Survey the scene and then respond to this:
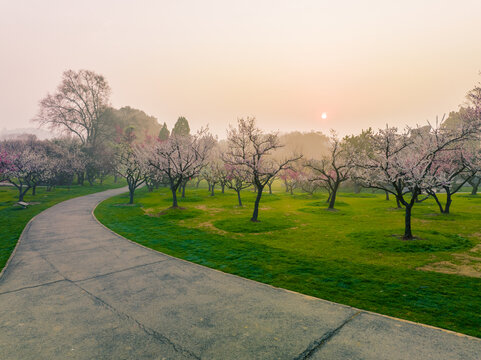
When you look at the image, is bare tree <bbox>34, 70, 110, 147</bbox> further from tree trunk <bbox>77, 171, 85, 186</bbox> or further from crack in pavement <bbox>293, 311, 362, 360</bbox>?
crack in pavement <bbox>293, 311, 362, 360</bbox>

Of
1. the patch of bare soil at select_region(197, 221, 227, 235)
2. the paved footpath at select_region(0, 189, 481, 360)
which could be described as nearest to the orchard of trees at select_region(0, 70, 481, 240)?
the patch of bare soil at select_region(197, 221, 227, 235)

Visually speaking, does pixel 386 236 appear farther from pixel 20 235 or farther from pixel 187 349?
pixel 20 235

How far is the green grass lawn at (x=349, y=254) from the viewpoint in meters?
7.26

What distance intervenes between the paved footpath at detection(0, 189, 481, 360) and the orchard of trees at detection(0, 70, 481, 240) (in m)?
8.37

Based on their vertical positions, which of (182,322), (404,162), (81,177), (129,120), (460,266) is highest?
(129,120)

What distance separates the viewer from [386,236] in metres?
15.1

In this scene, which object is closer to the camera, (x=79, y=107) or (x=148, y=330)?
(x=148, y=330)

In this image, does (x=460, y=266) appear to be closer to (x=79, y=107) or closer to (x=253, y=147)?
(x=253, y=147)

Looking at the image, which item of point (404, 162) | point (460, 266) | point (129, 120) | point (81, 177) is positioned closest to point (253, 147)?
point (404, 162)

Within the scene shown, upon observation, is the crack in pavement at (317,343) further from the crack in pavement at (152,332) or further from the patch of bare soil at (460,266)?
the patch of bare soil at (460,266)

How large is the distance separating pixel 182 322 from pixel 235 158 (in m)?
15.9

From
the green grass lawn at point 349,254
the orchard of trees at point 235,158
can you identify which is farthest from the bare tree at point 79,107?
Result: the green grass lawn at point 349,254

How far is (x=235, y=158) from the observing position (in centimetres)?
2106

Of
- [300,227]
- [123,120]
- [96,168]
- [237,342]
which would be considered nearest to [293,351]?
[237,342]
